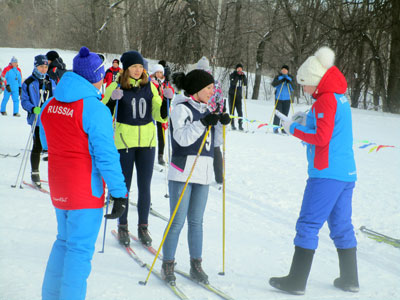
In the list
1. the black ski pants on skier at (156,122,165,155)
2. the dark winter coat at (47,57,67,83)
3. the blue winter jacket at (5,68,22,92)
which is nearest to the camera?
the dark winter coat at (47,57,67,83)

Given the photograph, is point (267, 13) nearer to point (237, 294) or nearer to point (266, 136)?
point (266, 136)

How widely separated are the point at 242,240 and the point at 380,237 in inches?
60.2

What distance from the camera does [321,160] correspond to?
10.3 feet

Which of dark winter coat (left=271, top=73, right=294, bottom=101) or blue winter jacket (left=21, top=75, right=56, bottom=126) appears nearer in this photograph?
blue winter jacket (left=21, top=75, right=56, bottom=126)

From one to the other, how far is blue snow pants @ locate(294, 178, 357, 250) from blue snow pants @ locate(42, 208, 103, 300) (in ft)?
5.27

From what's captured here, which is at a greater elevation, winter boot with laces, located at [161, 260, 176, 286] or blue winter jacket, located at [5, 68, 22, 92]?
blue winter jacket, located at [5, 68, 22, 92]

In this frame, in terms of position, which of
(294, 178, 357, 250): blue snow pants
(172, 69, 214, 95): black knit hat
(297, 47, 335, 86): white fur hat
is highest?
(297, 47, 335, 86): white fur hat

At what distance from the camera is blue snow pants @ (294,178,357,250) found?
3.13 metres

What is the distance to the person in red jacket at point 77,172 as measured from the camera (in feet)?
7.79

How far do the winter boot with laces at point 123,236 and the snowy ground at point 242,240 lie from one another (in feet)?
0.24

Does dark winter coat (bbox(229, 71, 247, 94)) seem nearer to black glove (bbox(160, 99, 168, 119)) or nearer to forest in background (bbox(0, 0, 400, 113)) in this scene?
forest in background (bbox(0, 0, 400, 113))

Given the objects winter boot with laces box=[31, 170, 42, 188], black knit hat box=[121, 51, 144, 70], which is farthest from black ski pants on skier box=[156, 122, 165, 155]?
black knit hat box=[121, 51, 144, 70]

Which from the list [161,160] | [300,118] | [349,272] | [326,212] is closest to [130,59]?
[300,118]

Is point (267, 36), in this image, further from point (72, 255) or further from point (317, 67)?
point (72, 255)
